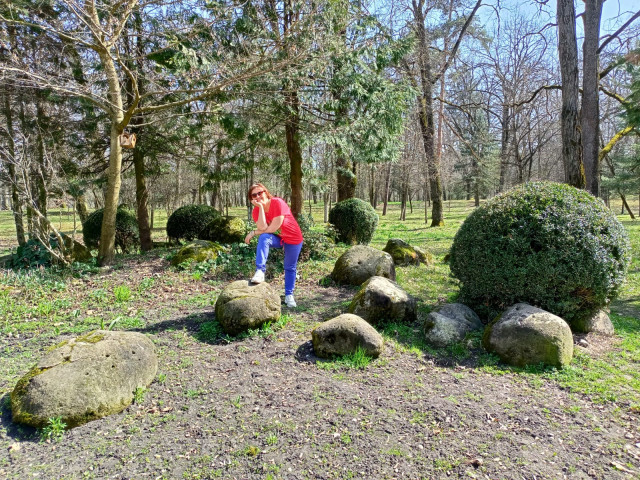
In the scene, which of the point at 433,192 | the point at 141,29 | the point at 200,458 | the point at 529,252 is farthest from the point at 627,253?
the point at 433,192

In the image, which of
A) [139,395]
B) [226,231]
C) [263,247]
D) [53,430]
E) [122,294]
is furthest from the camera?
[226,231]

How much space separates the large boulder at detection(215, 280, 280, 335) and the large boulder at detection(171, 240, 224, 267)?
3122 millimetres

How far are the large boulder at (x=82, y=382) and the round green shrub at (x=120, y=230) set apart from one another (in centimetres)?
852

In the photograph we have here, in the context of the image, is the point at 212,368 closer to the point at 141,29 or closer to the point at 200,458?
the point at 200,458

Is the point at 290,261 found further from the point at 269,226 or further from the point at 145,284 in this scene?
the point at 145,284

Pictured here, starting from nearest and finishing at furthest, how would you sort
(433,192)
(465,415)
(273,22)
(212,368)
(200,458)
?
(200,458), (465,415), (212,368), (273,22), (433,192)

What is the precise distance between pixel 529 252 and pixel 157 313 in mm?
4940

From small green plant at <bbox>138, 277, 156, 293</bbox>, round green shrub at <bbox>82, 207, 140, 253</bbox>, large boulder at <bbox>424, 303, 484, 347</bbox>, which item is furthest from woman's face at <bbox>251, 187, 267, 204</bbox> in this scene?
round green shrub at <bbox>82, 207, 140, 253</bbox>

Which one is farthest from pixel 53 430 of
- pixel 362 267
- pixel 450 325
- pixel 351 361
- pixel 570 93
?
pixel 570 93

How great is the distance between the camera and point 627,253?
4.46 metres

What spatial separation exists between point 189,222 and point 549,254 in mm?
9405

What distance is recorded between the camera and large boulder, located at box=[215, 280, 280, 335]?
4309 millimetres

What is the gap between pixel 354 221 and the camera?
34.3 ft

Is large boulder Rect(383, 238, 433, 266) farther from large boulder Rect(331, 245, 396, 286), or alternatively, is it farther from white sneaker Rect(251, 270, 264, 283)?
white sneaker Rect(251, 270, 264, 283)
